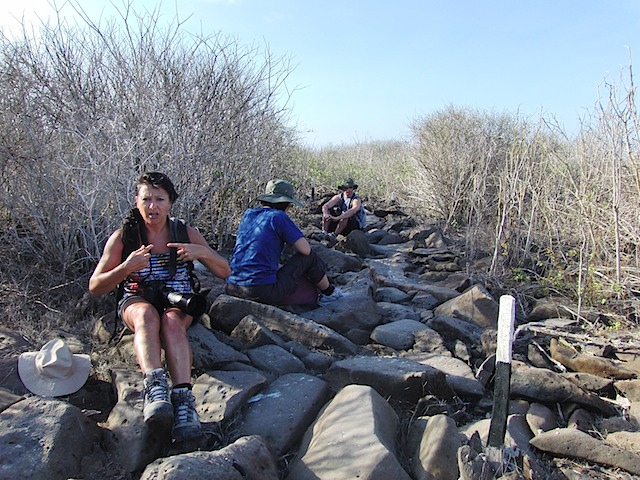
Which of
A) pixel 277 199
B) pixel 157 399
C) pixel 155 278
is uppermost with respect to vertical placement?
pixel 277 199

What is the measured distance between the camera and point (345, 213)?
8.48 m

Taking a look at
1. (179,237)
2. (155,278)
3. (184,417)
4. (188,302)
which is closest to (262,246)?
(179,237)

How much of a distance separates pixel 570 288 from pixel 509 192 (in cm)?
135

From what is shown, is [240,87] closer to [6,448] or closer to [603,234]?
[603,234]

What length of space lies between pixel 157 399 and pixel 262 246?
221 cm

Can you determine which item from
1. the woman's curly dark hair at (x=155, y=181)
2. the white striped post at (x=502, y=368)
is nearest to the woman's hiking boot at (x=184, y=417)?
the woman's curly dark hair at (x=155, y=181)

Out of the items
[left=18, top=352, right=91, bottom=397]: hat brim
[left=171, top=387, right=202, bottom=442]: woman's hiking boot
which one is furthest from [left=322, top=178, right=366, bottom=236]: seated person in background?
[left=171, top=387, right=202, bottom=442]: woman's hiking boot

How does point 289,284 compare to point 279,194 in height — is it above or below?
below

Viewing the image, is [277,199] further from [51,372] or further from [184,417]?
[184,417]

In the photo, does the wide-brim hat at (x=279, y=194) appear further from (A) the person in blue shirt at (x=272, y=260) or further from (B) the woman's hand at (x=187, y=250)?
(B) the woman's hand at (x=187, y=250)

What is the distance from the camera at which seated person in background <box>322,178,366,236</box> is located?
8.55m

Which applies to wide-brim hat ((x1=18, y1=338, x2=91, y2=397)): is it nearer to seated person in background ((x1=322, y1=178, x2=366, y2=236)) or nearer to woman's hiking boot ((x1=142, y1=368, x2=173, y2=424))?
woman's hiking boot ((x1=142, y1=368, x2=173, y2=424))

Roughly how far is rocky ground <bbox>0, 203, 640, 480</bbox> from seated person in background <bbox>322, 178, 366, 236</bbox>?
148 inches

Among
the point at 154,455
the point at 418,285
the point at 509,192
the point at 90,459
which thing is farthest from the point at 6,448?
the point at 509,192
